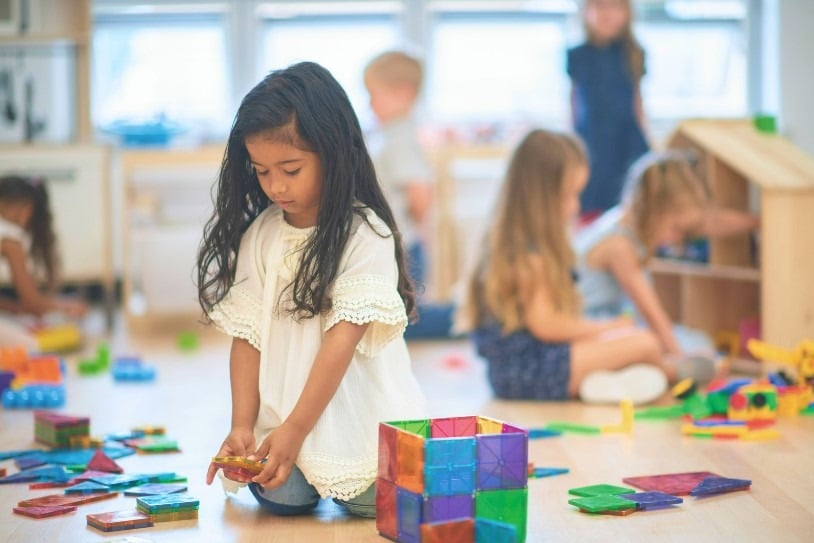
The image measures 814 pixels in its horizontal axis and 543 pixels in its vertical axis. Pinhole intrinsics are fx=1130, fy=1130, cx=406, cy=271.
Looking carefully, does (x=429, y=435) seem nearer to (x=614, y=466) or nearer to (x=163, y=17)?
(x=614, y=466)

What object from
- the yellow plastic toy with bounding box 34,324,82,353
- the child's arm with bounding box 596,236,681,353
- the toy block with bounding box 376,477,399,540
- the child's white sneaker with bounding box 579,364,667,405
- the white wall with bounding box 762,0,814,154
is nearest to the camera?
the toy block with bounding box 376,477,399,540

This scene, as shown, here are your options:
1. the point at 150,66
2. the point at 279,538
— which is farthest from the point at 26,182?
the point at 279,538

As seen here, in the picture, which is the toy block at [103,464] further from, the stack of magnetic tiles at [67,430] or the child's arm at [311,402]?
the child's arm at [311,402]

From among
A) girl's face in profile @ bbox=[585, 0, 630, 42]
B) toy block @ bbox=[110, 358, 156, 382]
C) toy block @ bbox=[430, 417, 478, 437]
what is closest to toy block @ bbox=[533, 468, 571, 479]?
toy block @ bbox=[430, 417, 478, 437]

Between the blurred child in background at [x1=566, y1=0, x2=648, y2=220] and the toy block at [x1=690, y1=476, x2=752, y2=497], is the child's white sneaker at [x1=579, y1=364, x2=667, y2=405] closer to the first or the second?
the toy block at [x1=690, y1=476, x2=752, y2=497]

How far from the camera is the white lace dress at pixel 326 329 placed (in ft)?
5.24

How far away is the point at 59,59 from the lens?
191 inches

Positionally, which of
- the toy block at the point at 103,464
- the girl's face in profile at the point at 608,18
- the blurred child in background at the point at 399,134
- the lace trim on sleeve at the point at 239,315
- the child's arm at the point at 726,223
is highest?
the girl's face in profile at the point at 608,18

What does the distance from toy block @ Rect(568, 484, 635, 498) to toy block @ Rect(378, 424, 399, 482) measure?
38 cm

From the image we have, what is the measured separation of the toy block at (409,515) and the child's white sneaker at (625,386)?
120cm

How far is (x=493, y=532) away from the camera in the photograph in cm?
138

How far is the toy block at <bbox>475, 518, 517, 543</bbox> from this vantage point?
4.54ft

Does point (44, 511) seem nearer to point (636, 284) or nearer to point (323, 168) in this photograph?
→ point (323, 168)

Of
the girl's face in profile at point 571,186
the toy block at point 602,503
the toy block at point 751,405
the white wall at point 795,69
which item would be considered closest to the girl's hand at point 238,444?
the toy block at point 602,503
